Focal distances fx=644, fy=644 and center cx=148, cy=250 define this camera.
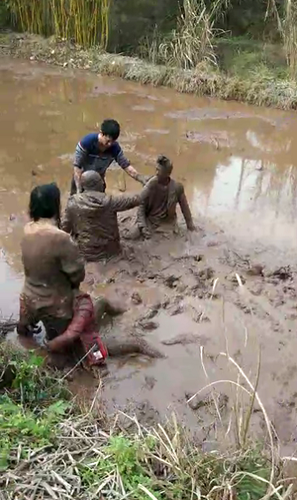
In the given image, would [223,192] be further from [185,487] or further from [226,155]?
[185,487]

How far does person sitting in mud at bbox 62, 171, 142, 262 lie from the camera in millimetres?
5434

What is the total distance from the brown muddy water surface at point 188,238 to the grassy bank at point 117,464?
0.51 m

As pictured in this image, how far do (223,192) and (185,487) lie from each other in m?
4.91

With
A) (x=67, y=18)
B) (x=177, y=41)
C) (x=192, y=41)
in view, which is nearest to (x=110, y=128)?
(x=192, y=41)

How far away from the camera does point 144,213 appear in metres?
6.12

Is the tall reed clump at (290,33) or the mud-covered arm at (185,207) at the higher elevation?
the tall reed clump at (290,33)

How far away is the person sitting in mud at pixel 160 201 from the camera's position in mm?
5926

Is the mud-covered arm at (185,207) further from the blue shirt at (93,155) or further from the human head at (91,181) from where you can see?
the human head at (91,181)

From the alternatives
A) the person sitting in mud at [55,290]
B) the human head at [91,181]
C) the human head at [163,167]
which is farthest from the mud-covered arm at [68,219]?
the person sitting in mud at [55,290]

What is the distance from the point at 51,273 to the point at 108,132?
1.74 m

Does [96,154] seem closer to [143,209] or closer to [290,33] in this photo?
[143,209]

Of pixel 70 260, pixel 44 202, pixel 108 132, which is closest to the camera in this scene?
pixel 44 202

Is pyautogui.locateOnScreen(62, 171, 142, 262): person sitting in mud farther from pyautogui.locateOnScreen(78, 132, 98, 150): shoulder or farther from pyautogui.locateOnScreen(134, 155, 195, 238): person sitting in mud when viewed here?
pyautogui.locateOnScreen(78, 132, 98, 150): shoulder

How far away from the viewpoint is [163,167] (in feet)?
19.2
